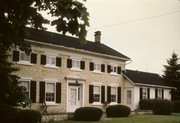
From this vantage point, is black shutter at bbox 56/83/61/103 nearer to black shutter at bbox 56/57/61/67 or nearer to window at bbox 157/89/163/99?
black shutter at bbox 56/57/61/67

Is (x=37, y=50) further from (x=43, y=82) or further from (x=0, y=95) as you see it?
(x=0, y=95)

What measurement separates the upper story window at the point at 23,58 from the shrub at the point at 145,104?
1540 centimetres

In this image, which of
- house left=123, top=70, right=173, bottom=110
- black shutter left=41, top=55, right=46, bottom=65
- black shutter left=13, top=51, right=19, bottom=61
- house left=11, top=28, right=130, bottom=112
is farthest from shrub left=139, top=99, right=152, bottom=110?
black shutter left=13, top=51, right=19, bottom=61

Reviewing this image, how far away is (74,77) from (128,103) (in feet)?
32.4

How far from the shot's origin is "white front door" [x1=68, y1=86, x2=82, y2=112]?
30.8 m

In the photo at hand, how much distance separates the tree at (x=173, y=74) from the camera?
48.6 metres

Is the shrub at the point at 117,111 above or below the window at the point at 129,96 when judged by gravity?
below

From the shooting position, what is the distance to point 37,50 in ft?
89.9

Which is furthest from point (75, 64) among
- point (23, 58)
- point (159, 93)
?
point (159, 93)

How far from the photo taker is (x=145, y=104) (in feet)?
→ 122

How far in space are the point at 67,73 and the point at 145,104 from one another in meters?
11.5

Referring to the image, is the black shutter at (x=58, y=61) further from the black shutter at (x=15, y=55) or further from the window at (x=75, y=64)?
the black shutter at (x=15, y=55)

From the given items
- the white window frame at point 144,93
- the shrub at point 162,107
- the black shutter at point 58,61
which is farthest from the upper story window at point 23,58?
the white window frame at point 144,93

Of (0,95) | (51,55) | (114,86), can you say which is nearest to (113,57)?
(114,86)
